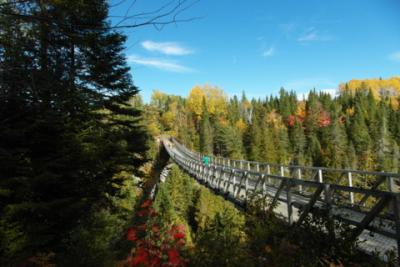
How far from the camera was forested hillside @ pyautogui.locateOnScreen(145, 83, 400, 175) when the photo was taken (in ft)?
196

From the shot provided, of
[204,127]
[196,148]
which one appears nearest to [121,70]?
[204,127]

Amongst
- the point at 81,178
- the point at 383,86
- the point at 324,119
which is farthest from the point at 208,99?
the point at 383,86

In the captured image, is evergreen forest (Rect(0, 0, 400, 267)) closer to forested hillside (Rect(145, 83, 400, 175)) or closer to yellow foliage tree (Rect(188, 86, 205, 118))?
forested hillside (Rect(145, 83, 400, 175))

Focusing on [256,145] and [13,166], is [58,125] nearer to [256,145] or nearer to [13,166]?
[13,166]

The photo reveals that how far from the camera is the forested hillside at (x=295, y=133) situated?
59719 millimetres

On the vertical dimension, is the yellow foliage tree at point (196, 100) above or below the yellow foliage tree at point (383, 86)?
below

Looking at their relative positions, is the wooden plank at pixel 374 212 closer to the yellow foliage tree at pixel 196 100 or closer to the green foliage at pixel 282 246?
Result: the green foliage at pixel 282 246

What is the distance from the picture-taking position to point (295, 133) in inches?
3031

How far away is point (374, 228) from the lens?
4.26m

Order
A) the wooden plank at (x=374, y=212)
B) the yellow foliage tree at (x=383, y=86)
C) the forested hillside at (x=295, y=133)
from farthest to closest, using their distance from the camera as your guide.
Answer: the yellow foliage tree at (x=383, y=86), the forested hillside at (x=295, y=133), the wooden plank at (x=374, y=212)

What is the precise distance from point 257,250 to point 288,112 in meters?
101

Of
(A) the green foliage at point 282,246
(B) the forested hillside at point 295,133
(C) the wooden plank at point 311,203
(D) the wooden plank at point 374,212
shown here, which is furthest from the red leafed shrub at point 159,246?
(B) the forested hillside at point 295,133

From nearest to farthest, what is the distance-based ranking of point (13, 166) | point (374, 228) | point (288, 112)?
point (374, 228) < point (13, 166) < point (288, 112)

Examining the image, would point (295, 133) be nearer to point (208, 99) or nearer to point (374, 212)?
point (208, 99)
